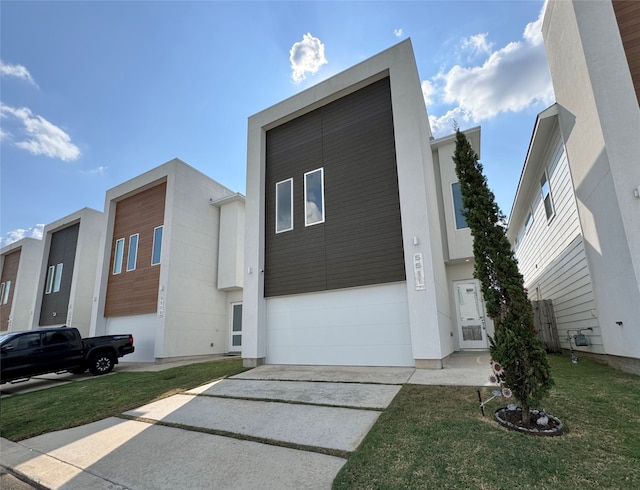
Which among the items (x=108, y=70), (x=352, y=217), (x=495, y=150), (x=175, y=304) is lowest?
(x=175, y=304)

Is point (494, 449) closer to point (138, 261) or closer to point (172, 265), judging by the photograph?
point (172, 265)

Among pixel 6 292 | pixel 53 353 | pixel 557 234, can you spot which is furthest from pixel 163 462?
pixel 6 292

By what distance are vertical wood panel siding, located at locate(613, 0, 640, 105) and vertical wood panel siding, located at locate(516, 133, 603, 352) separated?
2.44 meters

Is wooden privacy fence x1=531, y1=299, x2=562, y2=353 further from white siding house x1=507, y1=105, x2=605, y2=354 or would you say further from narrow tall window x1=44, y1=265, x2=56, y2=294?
narrow tall window x1=44, y1=265, x2=56, y2=294

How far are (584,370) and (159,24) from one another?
13644 millimetres

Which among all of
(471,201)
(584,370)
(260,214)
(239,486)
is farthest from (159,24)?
(584,370)

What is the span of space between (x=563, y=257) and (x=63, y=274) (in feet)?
78.3

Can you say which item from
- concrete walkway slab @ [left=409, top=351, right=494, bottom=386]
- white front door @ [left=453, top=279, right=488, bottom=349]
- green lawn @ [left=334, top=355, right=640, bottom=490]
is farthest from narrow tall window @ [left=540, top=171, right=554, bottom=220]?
green lawn @ [left=334, top=355, right=640, bottom=490]

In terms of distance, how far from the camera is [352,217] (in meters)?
8.55

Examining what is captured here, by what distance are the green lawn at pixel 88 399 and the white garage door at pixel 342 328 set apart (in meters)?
1.55

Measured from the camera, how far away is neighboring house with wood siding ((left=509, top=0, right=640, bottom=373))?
5316 millimetres

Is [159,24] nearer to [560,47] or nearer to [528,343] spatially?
[560,47]

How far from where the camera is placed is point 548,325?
9633 mm

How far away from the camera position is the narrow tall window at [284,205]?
31.9ft
